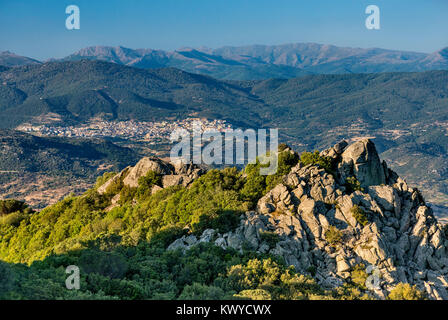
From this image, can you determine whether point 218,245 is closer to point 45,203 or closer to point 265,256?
point 265,256

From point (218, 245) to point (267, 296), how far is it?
1032 centimetres

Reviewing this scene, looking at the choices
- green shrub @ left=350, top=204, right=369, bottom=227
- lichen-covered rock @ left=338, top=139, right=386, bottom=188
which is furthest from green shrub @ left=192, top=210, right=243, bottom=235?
lichen-covered rock @ left=338, top=139, right=386, bottom=188

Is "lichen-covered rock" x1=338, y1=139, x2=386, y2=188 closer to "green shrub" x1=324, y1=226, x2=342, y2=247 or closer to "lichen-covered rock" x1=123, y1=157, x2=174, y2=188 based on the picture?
"green shrub" x1=324, y1=226, x2=342, y2=247

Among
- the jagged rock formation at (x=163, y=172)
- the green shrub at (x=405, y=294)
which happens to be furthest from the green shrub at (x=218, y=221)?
the jagged rock formation at (x=163, y=172)

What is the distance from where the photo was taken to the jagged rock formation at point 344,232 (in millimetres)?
33469

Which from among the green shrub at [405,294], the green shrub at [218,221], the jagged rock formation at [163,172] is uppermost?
the jagged rock formation at [163,172]

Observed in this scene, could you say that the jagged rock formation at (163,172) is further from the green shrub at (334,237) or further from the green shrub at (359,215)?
the green shrub at (334,237)

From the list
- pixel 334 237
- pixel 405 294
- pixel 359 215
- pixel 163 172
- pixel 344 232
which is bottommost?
pixel 405 294

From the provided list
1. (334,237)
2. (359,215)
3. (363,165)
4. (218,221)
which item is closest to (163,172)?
(218,221)

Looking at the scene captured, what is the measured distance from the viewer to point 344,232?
35.8m

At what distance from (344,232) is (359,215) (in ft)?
6.28

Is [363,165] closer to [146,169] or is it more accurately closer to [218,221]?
[218,221]

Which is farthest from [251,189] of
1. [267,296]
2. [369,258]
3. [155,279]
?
[267,296]

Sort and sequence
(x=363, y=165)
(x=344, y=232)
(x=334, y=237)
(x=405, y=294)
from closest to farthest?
(x=405, y=294), (x=334, y=237), (x=344, y=232), (x=363, y=165)
